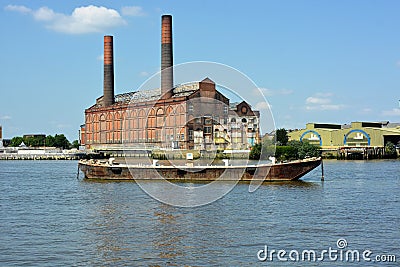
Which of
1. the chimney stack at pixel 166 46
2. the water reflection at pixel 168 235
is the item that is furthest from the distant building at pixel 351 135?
the water reflection at pixel 168 235

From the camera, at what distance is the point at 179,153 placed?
98312mm

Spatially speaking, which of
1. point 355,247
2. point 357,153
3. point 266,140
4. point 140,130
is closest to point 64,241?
point 355,247

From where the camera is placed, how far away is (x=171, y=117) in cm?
11012

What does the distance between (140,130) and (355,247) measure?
96.2 meters

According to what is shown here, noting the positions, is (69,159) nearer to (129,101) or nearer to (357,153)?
(129,101)

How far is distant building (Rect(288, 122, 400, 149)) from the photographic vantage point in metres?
137

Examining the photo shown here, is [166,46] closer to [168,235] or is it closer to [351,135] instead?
[351,135]

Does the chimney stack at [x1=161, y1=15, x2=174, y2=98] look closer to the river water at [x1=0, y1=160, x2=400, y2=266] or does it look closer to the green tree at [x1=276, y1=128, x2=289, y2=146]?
the green tree at [x1=276, y1=128, x2=289, y2=146]

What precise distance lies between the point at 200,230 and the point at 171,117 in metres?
85.5

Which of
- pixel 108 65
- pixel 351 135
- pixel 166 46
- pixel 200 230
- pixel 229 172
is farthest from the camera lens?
pixel 351 135

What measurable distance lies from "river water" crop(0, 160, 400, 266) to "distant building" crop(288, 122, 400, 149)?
3970 inches

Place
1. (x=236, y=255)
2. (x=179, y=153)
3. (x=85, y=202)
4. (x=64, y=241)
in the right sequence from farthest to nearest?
(x=179, y=153)
(x=85, y=202)
(x=64, y=241)
(x=236, y=255)
